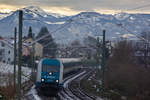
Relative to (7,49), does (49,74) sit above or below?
above

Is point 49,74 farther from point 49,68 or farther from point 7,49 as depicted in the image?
point 7,49

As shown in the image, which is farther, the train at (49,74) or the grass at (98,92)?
the grass at (98,92)

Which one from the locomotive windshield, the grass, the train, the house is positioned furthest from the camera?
the house

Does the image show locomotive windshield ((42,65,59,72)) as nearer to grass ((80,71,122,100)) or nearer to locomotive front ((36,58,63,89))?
locomotive front ((36,58,63,89))

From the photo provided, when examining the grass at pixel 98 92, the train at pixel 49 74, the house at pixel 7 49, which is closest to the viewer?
the train at pixel 49 74

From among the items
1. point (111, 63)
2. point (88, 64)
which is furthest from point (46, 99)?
point (88, 64)

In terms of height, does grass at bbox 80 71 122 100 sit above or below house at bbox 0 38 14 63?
below

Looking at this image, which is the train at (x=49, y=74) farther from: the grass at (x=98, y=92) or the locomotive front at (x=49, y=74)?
the grass at (x=98, y=92)

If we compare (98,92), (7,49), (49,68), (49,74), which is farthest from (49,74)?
(7,49)

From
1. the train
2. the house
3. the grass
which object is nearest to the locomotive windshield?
the train

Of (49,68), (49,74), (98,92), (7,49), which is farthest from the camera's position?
(7,49)

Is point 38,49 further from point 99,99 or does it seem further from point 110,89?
point 99,99

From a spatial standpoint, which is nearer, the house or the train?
the train

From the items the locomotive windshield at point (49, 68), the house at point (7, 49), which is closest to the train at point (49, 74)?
the locomotive windshield at point (49, 68)
